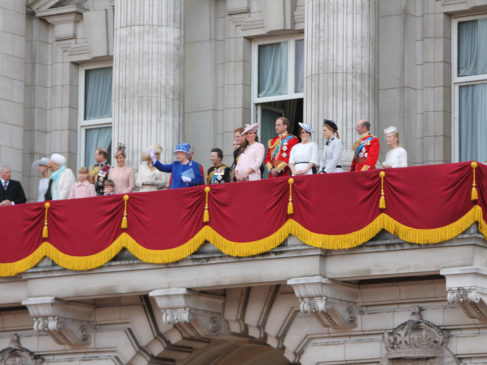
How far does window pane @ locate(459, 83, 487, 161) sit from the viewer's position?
36.5 metres

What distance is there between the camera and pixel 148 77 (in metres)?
36.8

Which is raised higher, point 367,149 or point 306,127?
point 306,127

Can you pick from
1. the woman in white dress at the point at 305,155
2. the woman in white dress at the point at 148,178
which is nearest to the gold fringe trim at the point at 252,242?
the woman in white dress at the point at 305,155

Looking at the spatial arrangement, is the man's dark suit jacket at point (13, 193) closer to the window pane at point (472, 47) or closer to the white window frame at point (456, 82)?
the white window frame at point (456, 82)

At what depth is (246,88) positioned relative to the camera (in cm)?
3925

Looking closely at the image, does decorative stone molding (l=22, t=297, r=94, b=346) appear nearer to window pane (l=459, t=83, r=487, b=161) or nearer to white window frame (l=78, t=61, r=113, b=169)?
white window frame (l=78, t=61, r=113, b=169)

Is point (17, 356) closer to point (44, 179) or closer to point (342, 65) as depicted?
point (44, 179)

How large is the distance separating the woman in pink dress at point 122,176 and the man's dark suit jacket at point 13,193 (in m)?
2.77

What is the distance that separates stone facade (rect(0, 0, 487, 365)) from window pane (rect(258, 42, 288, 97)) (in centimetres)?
27

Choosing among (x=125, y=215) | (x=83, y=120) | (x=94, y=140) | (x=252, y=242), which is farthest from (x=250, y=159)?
(x=83, y=120)

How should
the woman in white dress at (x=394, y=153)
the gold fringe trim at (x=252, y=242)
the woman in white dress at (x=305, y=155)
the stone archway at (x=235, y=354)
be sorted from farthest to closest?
the stone archway at (x=235, y=354) < the woman in white dress at (x=305, y=155) < the woman in white dress at (x=394, y=153) < the gold fringe trim at (x=252, y=242)

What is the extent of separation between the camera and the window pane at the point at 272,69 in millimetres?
39062

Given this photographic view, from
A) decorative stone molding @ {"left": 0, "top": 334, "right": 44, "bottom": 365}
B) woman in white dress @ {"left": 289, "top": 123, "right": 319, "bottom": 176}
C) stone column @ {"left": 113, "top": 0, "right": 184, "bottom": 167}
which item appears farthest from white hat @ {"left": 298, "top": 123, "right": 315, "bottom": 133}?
decorative stone molding @ {"left": 0, "top": 334, "right": 44, "bottom": 365}

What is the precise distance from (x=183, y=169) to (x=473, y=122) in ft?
Answer: 21.6
